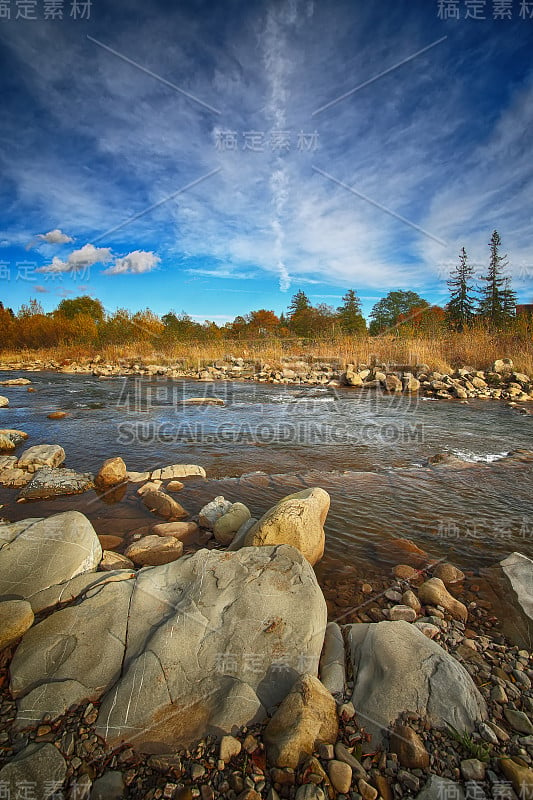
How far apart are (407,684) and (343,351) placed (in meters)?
18.7

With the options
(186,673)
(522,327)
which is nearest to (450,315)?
(522,327)

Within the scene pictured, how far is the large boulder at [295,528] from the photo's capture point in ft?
8.90

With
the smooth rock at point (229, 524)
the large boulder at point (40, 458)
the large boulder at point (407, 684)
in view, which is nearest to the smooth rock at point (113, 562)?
the smooth rock at point (229, 524)

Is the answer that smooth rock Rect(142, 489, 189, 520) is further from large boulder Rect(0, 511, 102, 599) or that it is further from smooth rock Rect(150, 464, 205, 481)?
large boulder Rect(0, 511, 102, 599)

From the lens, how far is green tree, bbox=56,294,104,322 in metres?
39.3

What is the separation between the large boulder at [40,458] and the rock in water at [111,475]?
1010 millimetres

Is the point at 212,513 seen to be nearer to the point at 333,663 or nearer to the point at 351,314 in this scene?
the point at 333,663

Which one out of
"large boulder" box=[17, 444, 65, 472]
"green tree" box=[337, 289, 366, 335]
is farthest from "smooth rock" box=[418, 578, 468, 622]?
"green tree" box=[337, 289, 366, 335]

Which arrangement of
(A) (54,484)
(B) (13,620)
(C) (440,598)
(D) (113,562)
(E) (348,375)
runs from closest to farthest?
(B) (13,620)
(C) (440,598)
(D) (113,562)
(A) (54,484)
(E) (348,375)

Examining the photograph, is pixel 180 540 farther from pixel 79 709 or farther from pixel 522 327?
pixel 522 327

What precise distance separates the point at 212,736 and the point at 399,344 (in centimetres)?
1722

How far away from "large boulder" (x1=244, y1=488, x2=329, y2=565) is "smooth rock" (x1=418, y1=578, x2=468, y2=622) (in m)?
0.82

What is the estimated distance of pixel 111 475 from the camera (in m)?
4.51

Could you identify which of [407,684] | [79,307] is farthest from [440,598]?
[79,307]
